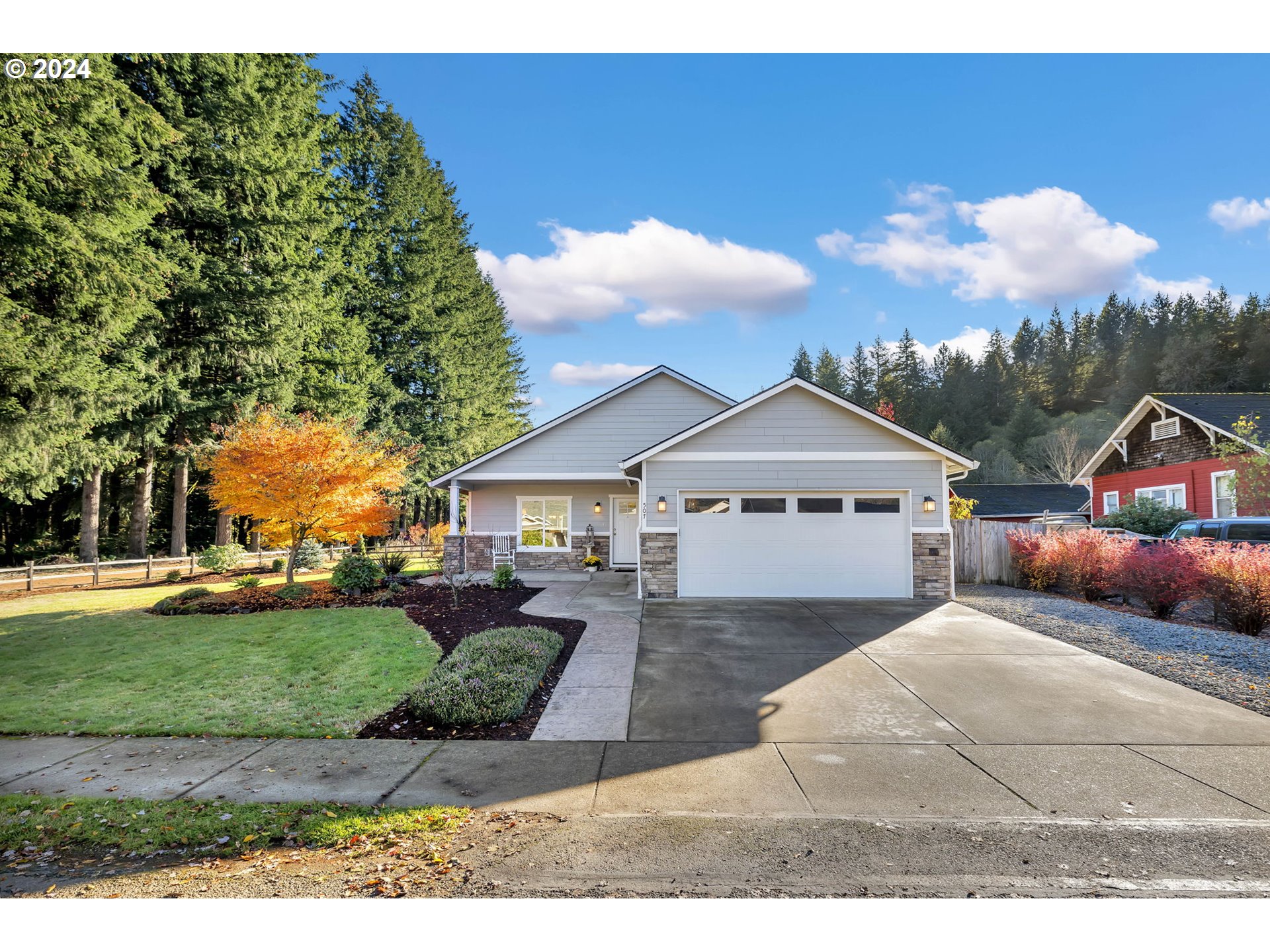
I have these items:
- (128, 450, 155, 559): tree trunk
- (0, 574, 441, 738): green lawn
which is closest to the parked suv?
(0, 574, 441, 738): green lawn

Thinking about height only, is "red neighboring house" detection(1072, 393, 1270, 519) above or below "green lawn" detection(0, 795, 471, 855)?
above

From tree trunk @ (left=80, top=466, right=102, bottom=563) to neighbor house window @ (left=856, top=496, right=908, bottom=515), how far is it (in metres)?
21.3

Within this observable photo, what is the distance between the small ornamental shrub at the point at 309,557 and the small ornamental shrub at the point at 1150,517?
2535cm

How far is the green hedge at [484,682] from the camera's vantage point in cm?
542

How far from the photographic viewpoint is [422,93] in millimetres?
8797

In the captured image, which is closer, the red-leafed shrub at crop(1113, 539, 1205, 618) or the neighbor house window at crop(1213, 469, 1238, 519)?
the red-leafed shrub at crop(1113, 539, 1205, 618)

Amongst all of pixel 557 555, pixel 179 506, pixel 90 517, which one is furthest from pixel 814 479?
pixel 90 517

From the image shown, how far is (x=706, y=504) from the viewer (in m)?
12.1

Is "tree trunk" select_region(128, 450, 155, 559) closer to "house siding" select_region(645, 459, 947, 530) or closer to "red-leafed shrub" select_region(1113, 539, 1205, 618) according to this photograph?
"house siding" select_region(645, 459, 947, 530)

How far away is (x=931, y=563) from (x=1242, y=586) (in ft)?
14.4

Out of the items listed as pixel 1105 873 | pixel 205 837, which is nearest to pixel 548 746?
pixel 205 837

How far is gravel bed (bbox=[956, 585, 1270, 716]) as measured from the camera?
6.47 m

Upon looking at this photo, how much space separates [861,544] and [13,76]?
17912mm

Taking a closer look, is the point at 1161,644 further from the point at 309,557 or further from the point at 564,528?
the point at 309,557
